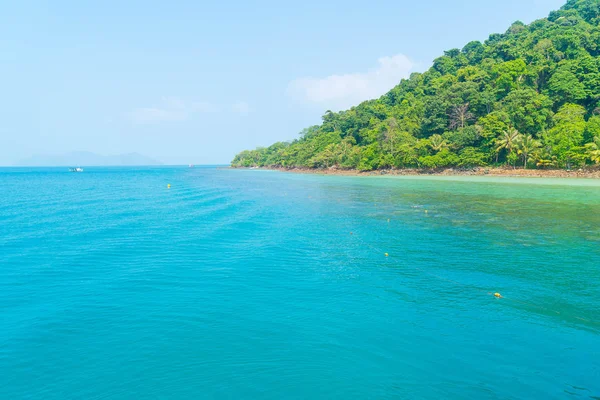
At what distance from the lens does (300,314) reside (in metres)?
11.7

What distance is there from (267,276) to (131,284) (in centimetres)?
570

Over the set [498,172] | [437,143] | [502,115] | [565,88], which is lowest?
[498,172]

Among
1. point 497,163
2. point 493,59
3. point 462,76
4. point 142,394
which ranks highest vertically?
point 493,59

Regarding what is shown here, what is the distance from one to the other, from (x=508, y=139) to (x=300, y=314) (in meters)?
80.6

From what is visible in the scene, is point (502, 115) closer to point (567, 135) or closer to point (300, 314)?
point (567, 135)

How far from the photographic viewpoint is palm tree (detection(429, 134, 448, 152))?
3529 inches

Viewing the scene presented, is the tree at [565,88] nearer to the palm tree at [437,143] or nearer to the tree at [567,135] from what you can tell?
the tree at [567,135]

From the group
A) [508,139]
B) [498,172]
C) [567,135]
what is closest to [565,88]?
[567,135]

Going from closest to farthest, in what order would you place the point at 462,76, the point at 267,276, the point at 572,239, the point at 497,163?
the point at 267,276, the point at 572,239, the point at 497,163, the point at 462,76

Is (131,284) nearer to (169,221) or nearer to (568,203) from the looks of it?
(169,221)

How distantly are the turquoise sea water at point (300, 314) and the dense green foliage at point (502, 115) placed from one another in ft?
194

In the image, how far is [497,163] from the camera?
82375 millimetres

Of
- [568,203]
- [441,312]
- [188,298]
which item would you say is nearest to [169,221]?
[188,298]

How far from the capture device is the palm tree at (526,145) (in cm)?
7304
